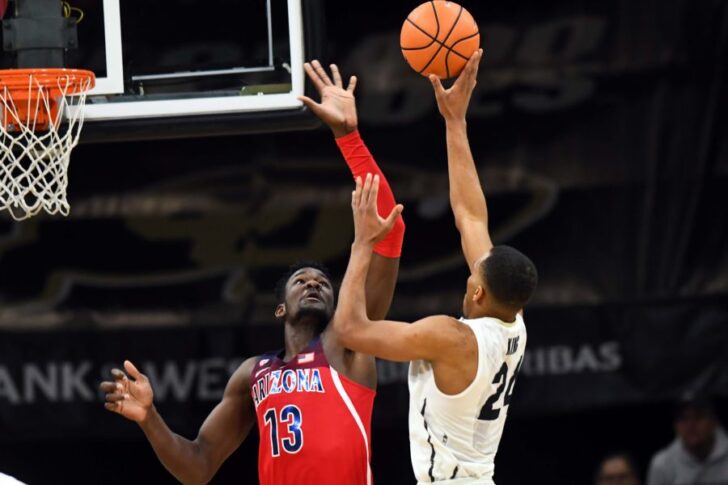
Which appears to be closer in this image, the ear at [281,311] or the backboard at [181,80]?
the ear at [281,311]

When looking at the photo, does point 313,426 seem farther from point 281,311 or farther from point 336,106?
point 336,106

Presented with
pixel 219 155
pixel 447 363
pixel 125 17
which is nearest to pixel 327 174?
pixel 219 155

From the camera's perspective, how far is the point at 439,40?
604cm

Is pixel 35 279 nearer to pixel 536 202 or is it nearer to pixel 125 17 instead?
pixel 125 17

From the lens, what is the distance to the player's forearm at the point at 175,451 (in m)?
6.04

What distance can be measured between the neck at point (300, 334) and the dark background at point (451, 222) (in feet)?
7.83

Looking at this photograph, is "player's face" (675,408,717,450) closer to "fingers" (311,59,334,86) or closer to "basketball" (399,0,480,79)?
"basketball" (399,0,480,79)

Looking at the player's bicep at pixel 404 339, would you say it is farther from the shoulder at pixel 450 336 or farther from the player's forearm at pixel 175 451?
the player's forearm at pixel 175 451

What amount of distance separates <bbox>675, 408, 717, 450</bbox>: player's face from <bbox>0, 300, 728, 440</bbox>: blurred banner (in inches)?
6.7

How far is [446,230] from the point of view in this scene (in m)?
8.80

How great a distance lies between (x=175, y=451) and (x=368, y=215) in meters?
1.54

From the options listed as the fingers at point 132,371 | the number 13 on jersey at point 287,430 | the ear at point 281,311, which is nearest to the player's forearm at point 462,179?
the ear at point 281,311

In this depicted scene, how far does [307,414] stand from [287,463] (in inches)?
7.9

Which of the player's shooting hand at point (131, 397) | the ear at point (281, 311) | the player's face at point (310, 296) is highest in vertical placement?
the player's face at point (310, 296)
